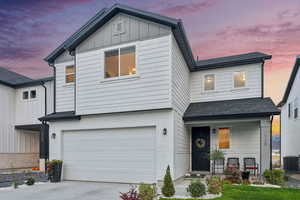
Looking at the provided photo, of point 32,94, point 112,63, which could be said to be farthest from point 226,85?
point 32,94

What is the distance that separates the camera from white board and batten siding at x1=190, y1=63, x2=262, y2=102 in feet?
39.0

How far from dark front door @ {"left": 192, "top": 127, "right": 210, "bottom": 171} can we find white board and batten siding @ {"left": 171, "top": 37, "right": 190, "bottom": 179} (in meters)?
0.51

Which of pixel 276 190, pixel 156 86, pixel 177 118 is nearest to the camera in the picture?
pixel 276 190

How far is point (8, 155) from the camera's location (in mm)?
15375

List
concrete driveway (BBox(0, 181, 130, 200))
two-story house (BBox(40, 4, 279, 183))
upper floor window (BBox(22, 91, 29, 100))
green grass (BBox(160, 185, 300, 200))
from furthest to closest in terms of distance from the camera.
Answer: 1. upper floor window (BBox(22, 91, 29, 100))
2. two-story house (BBox(40, 4, 279, 183))
3. concrete driveway (BBox(0, 181, 130, 200))
4. green grass (BBox(160, 185, 300, 200))

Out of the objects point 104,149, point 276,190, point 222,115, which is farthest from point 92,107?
point 276,190

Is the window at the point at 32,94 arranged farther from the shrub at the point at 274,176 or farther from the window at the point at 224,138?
the shrub at the point at 274,176

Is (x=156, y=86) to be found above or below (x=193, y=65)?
below

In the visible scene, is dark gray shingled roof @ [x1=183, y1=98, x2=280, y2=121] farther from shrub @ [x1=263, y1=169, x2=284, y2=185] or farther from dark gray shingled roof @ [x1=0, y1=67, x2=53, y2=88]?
dark gray shingled roof @ [x1=0, y1=67, x2=53, y2=88]

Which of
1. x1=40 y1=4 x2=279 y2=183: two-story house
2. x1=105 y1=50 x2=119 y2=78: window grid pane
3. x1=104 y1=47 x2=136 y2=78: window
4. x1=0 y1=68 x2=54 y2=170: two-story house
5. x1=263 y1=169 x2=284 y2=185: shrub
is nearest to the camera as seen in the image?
x1=263 y1=169 x2=284 y2=185: shrub

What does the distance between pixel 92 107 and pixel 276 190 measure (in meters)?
7.66

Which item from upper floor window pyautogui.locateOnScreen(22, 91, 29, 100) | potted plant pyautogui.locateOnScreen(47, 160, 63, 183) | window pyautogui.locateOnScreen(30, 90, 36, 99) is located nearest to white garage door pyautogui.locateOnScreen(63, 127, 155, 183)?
potted plant pyautogui.locateOnScreen(47, 160, 63, 183)

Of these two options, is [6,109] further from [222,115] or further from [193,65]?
[222,115]

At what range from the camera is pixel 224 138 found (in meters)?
12.1
